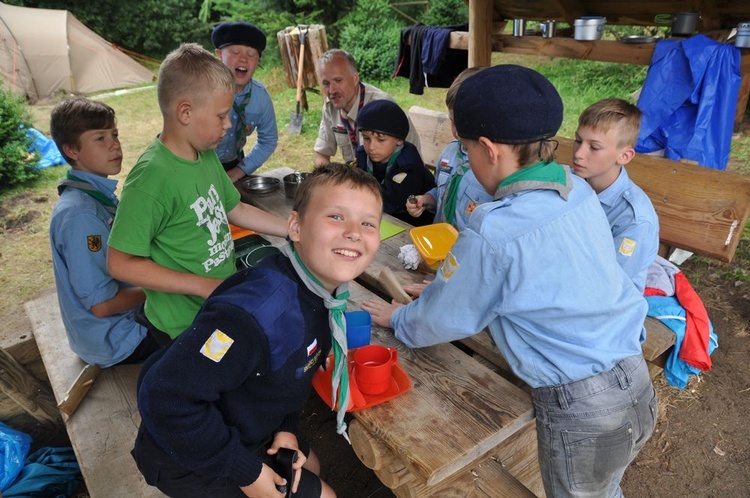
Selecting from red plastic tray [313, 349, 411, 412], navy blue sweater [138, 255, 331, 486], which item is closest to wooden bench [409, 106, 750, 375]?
red plastic tray [313, 349, 411, 412]

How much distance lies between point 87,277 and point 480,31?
495 centimetres

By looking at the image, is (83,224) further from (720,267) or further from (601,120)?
(720,267)

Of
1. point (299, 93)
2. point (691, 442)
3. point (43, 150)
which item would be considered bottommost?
point (691, 442)

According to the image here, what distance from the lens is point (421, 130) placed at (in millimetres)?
4457

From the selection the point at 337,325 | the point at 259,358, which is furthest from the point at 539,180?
the point at 259,358

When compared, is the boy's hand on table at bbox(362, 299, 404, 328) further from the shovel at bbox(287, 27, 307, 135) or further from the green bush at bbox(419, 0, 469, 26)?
the green bush at bbox(419, 0, 469, 26)

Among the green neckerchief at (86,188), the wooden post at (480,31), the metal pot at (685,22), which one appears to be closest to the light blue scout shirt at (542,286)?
the green neckerchief at (86,188)

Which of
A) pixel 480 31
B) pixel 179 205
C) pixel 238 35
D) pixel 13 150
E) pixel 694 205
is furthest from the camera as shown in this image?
pixel 13 150

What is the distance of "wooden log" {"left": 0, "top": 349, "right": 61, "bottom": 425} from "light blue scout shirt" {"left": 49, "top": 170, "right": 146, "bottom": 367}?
21.9 inches

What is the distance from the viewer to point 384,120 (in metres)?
3.30

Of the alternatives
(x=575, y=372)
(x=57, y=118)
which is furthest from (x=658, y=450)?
(x=57, y=118)

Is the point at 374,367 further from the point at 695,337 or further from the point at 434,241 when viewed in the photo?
the point at 695,337

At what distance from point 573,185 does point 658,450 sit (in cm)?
228

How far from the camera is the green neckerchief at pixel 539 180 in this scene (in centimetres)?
155
